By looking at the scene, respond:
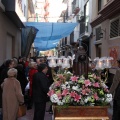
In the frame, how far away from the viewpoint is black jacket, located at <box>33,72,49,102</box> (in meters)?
6.78

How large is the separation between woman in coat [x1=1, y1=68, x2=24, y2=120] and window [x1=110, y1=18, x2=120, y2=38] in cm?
830

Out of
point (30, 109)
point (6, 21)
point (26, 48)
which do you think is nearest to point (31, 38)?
point (26, 48)

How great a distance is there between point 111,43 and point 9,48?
18.1 feet

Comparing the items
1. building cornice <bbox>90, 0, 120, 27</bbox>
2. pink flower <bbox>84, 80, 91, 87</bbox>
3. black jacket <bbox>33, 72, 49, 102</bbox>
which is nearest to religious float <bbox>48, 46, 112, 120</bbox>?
pink flower <bbox>84, 80, 91, 87</bbox>

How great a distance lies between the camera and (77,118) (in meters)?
5.18

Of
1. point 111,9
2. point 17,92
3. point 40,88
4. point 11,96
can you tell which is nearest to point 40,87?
point 40,88

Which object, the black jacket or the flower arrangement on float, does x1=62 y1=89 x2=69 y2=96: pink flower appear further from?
the black jacket

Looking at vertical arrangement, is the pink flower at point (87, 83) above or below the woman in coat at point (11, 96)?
above

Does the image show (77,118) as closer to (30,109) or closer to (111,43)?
(30,109)

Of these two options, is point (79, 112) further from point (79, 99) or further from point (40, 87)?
point (40, 87)

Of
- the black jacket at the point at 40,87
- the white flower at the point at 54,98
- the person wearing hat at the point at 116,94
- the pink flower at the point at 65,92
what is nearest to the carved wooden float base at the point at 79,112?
the white flower at the point at 54,98

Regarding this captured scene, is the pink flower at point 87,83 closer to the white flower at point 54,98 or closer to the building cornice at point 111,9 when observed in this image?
the white flower at point 54,98

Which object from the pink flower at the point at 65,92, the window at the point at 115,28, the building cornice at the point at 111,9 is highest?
the building cornice at the point at 111,9

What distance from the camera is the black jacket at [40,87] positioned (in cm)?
678
